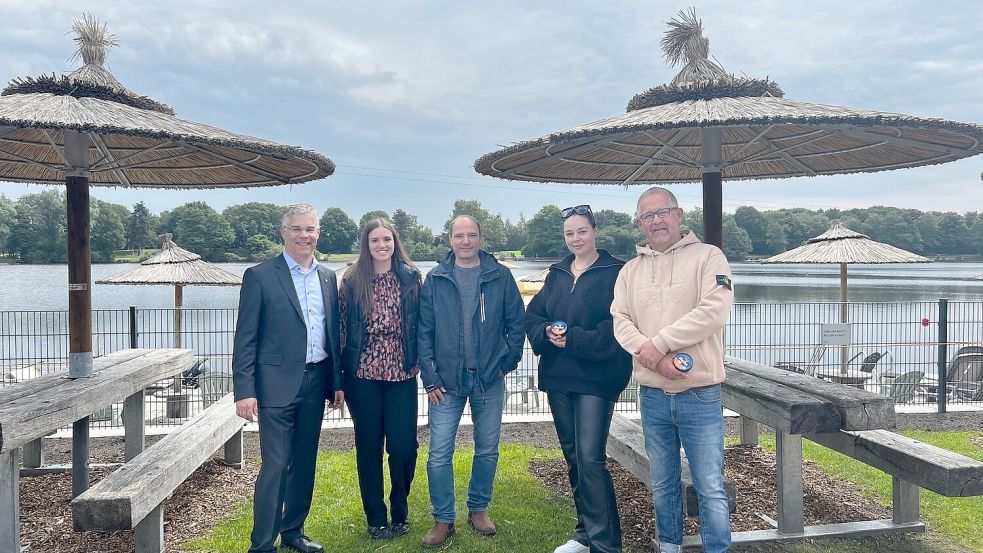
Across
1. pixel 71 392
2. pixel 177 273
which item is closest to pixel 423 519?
pixel 71 392

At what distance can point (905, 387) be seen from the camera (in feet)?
35.3

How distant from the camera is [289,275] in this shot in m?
3.70

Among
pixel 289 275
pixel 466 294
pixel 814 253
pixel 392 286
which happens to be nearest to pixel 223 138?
pixel 289 275

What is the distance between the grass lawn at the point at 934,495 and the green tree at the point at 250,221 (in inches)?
2299

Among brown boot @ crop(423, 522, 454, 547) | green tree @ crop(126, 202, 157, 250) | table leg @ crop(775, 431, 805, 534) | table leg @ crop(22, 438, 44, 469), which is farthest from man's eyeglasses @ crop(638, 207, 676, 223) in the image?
green tree @ crop(126, 202, 157, 250)

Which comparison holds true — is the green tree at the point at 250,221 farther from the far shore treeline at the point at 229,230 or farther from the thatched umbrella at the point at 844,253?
the thatched umbrella at the point at 844,253

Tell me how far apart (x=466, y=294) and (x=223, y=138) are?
2.03 m

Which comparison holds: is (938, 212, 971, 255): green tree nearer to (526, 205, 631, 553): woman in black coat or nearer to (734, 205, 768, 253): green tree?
(734, 205, 768, 253): green tree

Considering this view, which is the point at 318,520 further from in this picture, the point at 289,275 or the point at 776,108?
the point at 776,108

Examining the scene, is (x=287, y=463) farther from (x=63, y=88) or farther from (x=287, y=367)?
(x=63, y=88)

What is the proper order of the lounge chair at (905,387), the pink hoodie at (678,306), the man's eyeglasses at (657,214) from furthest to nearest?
the lounge chair at (905,387), the man's eyeglasses at (657,214), the pink hoodie at (678,306)

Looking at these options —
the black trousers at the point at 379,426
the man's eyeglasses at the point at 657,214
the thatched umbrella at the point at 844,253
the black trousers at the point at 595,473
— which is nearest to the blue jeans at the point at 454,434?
the black trousers at the point at 379,426

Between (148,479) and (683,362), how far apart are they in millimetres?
3031

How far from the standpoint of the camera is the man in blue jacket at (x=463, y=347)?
151 inches
